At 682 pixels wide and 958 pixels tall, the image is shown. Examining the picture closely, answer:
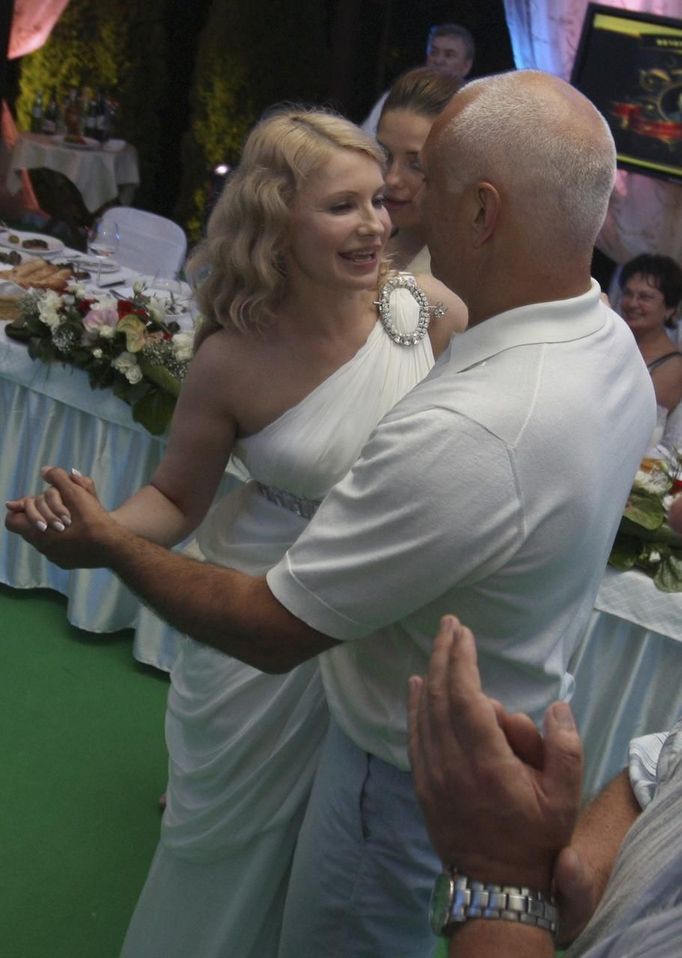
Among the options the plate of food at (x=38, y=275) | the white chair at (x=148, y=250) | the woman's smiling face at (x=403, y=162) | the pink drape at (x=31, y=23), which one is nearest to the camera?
the woman's smiling face at (x=403, y=162)

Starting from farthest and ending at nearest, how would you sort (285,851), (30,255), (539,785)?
1. (30,255)
2. (285,851)
3. (539,785)

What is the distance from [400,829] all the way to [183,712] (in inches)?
29.0

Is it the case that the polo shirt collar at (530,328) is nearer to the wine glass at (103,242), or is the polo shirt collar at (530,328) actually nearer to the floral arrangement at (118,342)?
the floral arrangement at (118,342)

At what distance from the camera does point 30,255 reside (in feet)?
14.9

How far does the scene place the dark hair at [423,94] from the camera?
268 centimetres

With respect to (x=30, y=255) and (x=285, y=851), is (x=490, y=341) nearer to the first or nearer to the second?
(x=285, y=851)

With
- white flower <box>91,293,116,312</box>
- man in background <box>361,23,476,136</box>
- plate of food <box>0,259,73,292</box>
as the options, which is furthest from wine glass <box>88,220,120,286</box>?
man in background <box>361,23,476,136</box>

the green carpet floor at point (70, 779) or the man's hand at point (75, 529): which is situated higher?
the man's hand at point (75, 529)

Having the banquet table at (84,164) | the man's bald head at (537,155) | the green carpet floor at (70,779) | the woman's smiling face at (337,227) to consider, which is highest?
the man's bald head at (537,155)

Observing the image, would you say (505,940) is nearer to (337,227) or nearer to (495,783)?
(495,783)

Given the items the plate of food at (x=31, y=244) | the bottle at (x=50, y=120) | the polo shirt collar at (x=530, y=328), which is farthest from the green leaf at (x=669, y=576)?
the bottle at (x=50, y=120)

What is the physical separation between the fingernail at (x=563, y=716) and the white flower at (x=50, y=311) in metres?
2.88

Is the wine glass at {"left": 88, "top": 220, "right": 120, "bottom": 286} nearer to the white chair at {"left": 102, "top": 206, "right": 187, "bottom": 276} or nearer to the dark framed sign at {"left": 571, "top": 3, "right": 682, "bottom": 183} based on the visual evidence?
the white chair at {"left": 102, "top": 206, "right": 187, "bottom": 276}

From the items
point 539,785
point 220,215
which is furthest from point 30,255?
point 539,785
